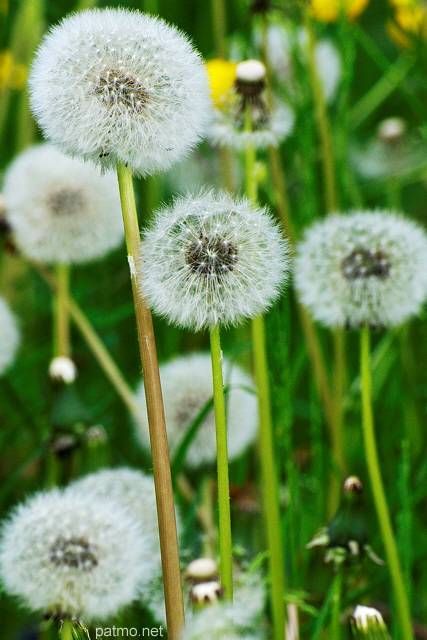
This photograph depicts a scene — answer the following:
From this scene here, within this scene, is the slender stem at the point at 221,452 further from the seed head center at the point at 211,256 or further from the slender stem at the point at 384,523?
the slender stem at the point at 384,523

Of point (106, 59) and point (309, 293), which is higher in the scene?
point (106, 59)

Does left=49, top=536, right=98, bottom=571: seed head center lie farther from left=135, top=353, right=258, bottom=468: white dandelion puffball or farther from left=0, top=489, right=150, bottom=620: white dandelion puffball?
left=135, top=353, right=258, bottom=468: white dandelion puffball

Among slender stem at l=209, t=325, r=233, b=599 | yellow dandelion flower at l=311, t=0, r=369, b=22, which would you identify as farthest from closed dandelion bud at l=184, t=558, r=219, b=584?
yellow dandelion flower at l=311, t=0, r=369, b=22

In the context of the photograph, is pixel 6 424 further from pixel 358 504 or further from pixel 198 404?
pixel 358 504

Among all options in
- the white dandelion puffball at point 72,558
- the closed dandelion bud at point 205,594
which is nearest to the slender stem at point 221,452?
the closed dandelion bud at point 205,594

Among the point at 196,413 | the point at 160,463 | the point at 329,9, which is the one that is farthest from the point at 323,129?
the point at 160,463

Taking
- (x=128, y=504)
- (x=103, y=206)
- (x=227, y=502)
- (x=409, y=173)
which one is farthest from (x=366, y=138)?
(x=227, y=502)

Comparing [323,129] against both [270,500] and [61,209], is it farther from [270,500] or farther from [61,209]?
[270,500]
